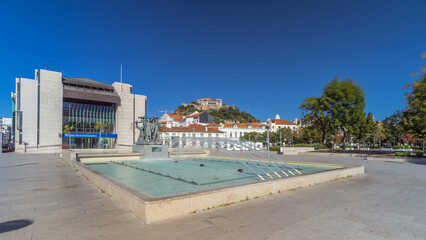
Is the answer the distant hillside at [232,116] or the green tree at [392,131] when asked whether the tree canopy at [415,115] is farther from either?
the distant hillside at [232,116]

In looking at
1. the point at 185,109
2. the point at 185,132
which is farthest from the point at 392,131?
the point at 185,109

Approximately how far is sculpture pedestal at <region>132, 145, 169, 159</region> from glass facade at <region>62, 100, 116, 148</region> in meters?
28.9

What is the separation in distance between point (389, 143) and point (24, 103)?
91.7m

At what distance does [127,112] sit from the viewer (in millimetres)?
52594

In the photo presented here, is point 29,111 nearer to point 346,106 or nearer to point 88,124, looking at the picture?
point 88,124

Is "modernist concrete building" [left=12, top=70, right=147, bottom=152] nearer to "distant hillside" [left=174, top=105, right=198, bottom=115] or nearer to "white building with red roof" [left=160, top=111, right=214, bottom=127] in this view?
"white building with red roof" [left=160, top=111, right=214, bottom=127]

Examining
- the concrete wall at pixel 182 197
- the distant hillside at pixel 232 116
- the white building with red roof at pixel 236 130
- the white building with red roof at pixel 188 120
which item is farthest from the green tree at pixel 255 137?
the concrete wall at pixel 182 197

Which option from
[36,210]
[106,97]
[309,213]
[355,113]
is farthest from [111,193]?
[106,97]

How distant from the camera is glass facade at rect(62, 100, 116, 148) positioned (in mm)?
45500

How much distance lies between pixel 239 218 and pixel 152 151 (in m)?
15.1

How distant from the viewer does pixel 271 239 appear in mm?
3938

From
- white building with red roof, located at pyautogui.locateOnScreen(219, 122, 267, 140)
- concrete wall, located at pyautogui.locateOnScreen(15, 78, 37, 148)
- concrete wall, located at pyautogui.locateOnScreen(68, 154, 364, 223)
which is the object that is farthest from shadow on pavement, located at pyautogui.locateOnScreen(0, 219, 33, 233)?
white building with red roof, located at pyautogui.locateOnScreen(219, 122, 267, 140)

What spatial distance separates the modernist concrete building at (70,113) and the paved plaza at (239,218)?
32.5 metres

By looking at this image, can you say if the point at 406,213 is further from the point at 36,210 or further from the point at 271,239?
the point at 36,210
